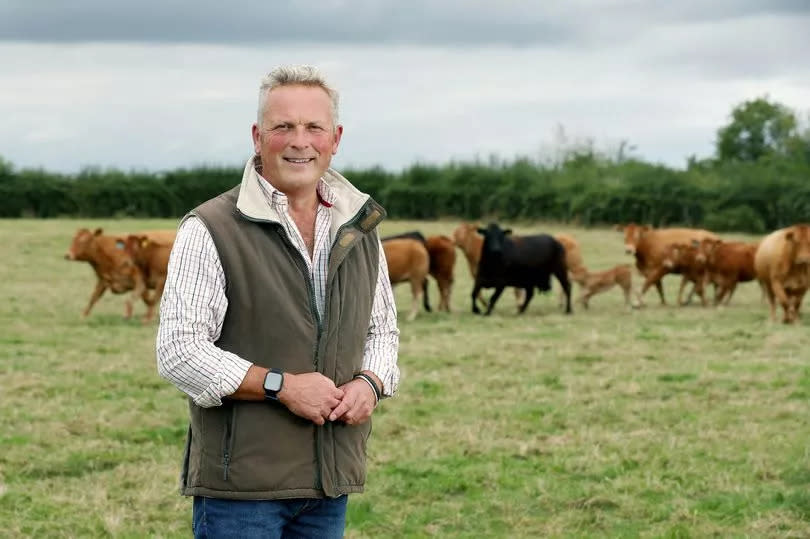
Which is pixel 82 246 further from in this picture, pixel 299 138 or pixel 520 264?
pixel 299 138

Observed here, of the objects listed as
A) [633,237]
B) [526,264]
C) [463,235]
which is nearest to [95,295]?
[526,264]

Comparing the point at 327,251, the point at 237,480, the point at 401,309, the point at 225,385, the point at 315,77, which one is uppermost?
the point at 315,77

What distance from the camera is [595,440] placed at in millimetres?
8891

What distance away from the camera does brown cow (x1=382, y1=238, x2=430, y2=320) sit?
1948 cm

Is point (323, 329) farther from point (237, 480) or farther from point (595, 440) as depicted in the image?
point (595, 440)

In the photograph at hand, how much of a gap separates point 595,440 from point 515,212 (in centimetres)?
3864

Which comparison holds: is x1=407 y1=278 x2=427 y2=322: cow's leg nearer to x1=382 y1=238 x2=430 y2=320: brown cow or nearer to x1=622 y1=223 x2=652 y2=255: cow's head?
x1=382 y1=238 x2=430 y2=320: brown cow

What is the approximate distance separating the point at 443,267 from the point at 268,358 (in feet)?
57.6

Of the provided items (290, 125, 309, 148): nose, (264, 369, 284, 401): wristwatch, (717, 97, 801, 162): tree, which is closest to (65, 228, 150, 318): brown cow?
(290, 125, 309, 148): nose

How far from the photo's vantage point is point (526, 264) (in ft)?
69.4

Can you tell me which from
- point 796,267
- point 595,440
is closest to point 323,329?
point 595,440

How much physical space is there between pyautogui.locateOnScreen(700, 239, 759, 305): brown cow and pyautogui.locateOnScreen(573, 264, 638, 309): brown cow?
1629 mm

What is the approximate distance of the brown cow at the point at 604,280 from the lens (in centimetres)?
2138

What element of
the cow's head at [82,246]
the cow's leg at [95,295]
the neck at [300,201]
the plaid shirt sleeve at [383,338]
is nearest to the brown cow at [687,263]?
the cow's leg at [95,295]
